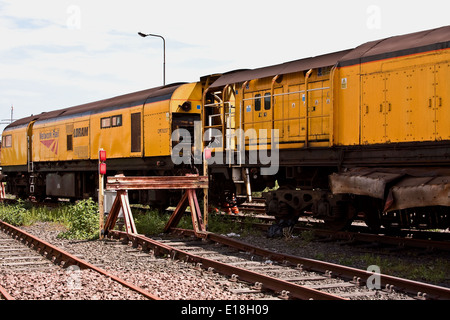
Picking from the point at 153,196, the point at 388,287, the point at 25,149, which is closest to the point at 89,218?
the point at 153,196

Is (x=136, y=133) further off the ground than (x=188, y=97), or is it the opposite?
(x=188, y=97)

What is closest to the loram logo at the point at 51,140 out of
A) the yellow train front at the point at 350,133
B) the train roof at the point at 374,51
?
the yellow train front at the point at 350,133

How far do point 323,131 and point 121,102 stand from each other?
925cm

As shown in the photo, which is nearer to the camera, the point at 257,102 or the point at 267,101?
the point at 267,101

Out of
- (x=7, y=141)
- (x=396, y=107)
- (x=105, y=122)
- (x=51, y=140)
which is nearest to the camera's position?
(x=396, y=107)

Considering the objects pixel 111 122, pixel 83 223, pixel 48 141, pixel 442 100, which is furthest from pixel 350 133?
pixel 48 141

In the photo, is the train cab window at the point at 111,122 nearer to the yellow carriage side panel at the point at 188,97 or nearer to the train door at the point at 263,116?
the yellow carriage side panel at the point at 188,97

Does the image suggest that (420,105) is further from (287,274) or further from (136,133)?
(136,133)

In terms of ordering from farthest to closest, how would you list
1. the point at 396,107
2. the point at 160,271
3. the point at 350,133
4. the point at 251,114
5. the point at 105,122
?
1. the point at 105,122
2. the point at 251,114
3. the point at 350,133
4. the point at 396,107
5. the point at 160,271

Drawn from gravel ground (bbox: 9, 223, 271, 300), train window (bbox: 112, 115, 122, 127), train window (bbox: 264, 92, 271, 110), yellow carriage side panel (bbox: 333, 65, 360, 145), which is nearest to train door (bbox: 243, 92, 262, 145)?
train window (bbox: 264, 92, 271, 110)

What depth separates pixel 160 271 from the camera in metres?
8.60

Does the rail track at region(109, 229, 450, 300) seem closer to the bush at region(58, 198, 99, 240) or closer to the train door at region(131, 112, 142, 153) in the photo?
the bush at region(58, 198, 99, 240)
